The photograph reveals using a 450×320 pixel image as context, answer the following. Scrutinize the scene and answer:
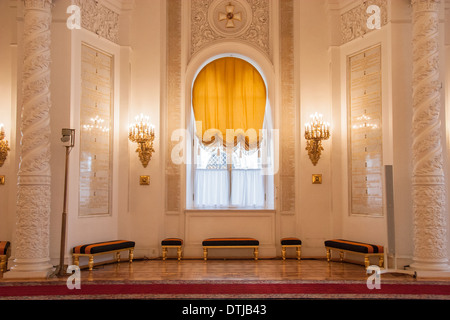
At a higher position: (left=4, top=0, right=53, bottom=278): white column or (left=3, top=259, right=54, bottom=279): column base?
(left=4, top=0, right=53, bottom=278): white column

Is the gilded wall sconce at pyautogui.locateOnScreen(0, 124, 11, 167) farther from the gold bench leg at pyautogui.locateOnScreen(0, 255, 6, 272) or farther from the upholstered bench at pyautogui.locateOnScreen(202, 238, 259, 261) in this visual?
the upholstered bench at pyautogui.locateOnScreen(202, 238, 259, 261)

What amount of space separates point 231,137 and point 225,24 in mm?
2626

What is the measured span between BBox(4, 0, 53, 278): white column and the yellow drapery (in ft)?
12.4

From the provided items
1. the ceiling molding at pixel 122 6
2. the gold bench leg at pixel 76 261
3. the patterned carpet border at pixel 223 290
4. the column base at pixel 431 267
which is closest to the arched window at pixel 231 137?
the ceiling molding at pixel 122 6

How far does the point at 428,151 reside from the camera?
315 inches

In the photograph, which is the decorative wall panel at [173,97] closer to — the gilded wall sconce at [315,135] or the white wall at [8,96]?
the gilded wall sconce at [315,135]

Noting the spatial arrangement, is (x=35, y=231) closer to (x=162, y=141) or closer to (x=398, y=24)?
(x=162, y=141)

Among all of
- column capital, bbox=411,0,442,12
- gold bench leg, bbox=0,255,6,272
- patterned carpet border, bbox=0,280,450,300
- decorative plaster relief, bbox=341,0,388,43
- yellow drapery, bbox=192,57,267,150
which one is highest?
decorative plaster relief, bbox=341,0,388,43

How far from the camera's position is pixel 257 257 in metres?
10.0

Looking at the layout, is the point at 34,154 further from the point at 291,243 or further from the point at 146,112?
the point at 291,243

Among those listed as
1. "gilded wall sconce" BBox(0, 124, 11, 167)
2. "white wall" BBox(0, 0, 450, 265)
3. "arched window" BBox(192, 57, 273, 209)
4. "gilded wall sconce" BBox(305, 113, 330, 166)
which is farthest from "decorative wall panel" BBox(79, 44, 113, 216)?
"gilded wall sconce" BBox(305, 113, 330, 166)

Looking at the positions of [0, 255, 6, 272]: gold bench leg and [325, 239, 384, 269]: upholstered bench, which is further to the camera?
[325, 239, 384, 269]: upholstered bench

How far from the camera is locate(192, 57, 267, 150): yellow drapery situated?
10922 millimetres

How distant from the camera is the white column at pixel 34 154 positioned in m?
7.88
